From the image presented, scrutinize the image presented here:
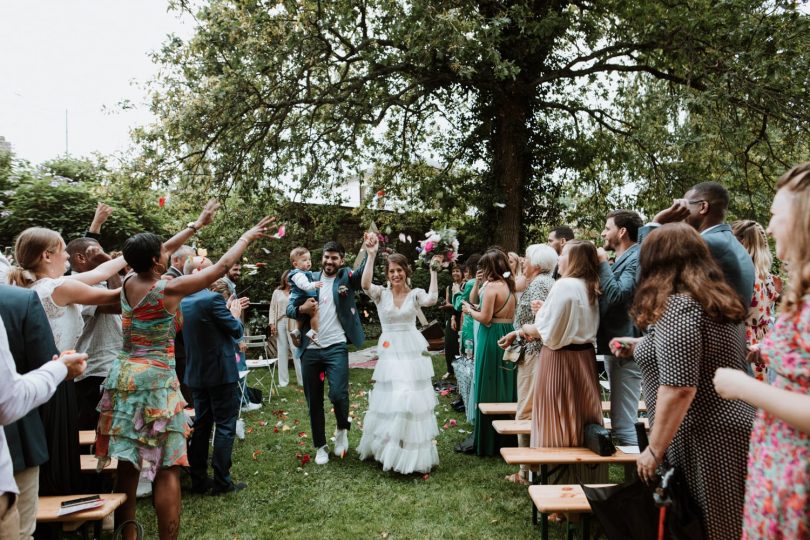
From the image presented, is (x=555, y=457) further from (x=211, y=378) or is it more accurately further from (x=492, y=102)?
(x=492, y=102)

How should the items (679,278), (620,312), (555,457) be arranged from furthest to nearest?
(620,312) → (555,457) → (679,278)

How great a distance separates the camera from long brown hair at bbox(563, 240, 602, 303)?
4082mm

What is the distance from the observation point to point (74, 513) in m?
3.17

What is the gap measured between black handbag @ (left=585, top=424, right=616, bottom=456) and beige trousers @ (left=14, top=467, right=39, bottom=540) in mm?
3543

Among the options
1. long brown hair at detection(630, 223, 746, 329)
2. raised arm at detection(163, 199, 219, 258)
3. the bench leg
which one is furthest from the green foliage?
long brown hair at detection(630, 223, 746, 329)

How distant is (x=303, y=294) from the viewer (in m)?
6.07

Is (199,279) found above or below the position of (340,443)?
above

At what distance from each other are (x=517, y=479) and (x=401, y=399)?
1.39m

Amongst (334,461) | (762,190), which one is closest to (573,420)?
(334,461)

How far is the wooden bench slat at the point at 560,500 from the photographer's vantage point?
10.8 ft

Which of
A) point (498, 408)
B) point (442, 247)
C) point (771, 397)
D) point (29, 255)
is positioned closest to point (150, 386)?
point (29, 255)

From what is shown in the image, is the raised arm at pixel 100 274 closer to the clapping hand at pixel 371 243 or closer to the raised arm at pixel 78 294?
the raised arm at pixel 78 294

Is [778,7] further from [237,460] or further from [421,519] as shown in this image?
[237,460]

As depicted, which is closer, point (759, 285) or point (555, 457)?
point (555, 457)
